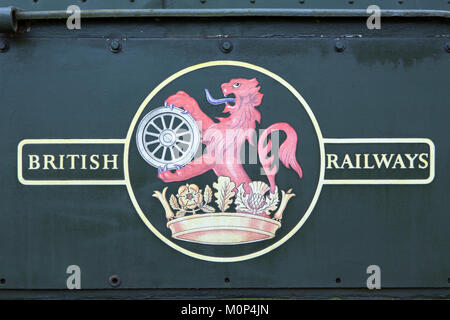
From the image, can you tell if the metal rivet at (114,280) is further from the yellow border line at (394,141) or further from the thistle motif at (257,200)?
the yellow border line at (394,141)

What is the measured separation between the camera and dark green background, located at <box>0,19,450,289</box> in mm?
1692

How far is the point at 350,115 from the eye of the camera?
170 cm

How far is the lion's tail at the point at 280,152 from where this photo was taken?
1.69 meters

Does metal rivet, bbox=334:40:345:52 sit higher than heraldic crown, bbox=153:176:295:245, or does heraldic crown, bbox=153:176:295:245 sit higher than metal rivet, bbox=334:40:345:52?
metal rivet, bbox=334:40:345:52

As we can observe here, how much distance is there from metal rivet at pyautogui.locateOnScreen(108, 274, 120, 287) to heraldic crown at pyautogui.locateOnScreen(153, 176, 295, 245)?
27cm

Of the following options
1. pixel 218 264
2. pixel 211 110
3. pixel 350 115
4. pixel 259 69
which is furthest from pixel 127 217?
pixel 350 115

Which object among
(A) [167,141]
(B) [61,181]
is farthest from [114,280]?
(A) [167,141]

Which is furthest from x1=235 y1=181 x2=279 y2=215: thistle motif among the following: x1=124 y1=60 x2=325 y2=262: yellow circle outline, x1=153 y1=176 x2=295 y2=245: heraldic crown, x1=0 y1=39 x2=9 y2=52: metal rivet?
x1=0 y1=39 x2=9 y2=52: metal rivet

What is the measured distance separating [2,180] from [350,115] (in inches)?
A: 49.5

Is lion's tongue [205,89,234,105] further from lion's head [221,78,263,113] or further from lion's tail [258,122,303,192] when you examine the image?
lion's tail [258,122,303,192]

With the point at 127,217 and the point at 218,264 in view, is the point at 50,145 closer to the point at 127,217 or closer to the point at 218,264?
the point at 127,217

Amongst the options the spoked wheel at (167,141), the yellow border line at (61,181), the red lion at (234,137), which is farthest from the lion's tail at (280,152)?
the yellow border line at (61,181)

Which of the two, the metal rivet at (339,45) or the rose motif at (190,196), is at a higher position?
the metal rivet at (339,45)

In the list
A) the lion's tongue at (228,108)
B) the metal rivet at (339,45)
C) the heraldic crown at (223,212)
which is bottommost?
the heraldic crown at (223,212)
